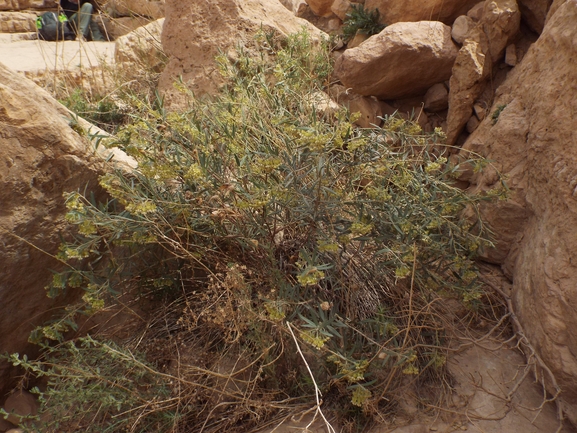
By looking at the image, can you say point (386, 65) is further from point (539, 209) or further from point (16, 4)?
point (16, 4)

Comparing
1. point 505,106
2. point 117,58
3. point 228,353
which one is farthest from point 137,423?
point 117,58

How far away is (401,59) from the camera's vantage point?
11.9 ft

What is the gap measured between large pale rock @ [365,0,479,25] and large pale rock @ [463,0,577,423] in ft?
3.40

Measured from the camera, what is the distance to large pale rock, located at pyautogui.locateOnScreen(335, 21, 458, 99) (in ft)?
11.9

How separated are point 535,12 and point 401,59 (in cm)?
79

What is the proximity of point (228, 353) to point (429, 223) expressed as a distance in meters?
1.01

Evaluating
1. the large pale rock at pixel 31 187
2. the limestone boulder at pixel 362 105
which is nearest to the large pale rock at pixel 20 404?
the large pale rock at pixel 31 187

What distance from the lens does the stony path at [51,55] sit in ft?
17.1

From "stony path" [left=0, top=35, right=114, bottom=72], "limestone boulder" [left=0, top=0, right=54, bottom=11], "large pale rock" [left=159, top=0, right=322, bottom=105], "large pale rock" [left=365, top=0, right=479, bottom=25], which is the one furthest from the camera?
"limestone boulder" [left=0, top=0, right=54, bottom=11]

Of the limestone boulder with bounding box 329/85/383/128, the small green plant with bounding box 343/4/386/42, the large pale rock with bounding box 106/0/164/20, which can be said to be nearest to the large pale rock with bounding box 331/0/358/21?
the small green plant with bounding box 343/4/386/42

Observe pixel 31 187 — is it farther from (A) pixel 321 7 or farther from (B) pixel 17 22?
(B) pixel 17 22

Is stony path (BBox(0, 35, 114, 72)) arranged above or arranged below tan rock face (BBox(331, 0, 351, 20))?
below

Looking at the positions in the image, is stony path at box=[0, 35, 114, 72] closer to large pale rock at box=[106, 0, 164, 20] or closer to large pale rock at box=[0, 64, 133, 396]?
large pale rock at box=[106, 0, 164, 20]

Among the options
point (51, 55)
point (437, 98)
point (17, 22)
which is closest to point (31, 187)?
point (437, 98)
